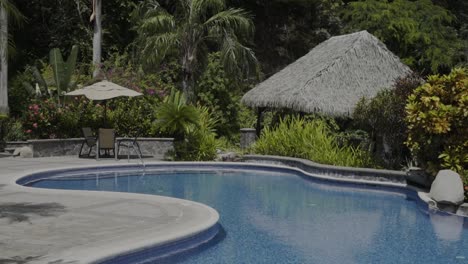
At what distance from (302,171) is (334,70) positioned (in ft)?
14.6

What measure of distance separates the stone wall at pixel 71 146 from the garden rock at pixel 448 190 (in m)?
9.69

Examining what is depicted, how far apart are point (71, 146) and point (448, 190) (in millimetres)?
12088

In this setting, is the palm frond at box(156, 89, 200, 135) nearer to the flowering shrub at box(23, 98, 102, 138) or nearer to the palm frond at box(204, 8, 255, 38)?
the flowering shrub at box(23, 98, 102, 138)

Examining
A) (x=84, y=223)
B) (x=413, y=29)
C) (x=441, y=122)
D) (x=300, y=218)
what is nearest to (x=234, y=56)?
(x=441, y=122)

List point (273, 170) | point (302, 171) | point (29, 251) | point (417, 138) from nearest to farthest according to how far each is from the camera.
→ point (29, 251) → point (417, 138) → point (302, 171) → point (273, 170)

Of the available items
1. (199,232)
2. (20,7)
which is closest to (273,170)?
(199,232)

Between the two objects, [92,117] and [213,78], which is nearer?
[92,117]

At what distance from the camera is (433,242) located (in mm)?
9297

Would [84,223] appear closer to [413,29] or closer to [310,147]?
[310,147]

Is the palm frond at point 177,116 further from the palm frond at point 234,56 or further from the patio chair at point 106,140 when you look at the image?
the palm frond at point 234,56

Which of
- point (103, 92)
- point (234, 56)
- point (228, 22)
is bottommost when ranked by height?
point (103, 92)

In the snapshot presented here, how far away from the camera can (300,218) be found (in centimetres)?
1091

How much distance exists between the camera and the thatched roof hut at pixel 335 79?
59.7 feet

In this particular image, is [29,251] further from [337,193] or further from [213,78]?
[213,78]
